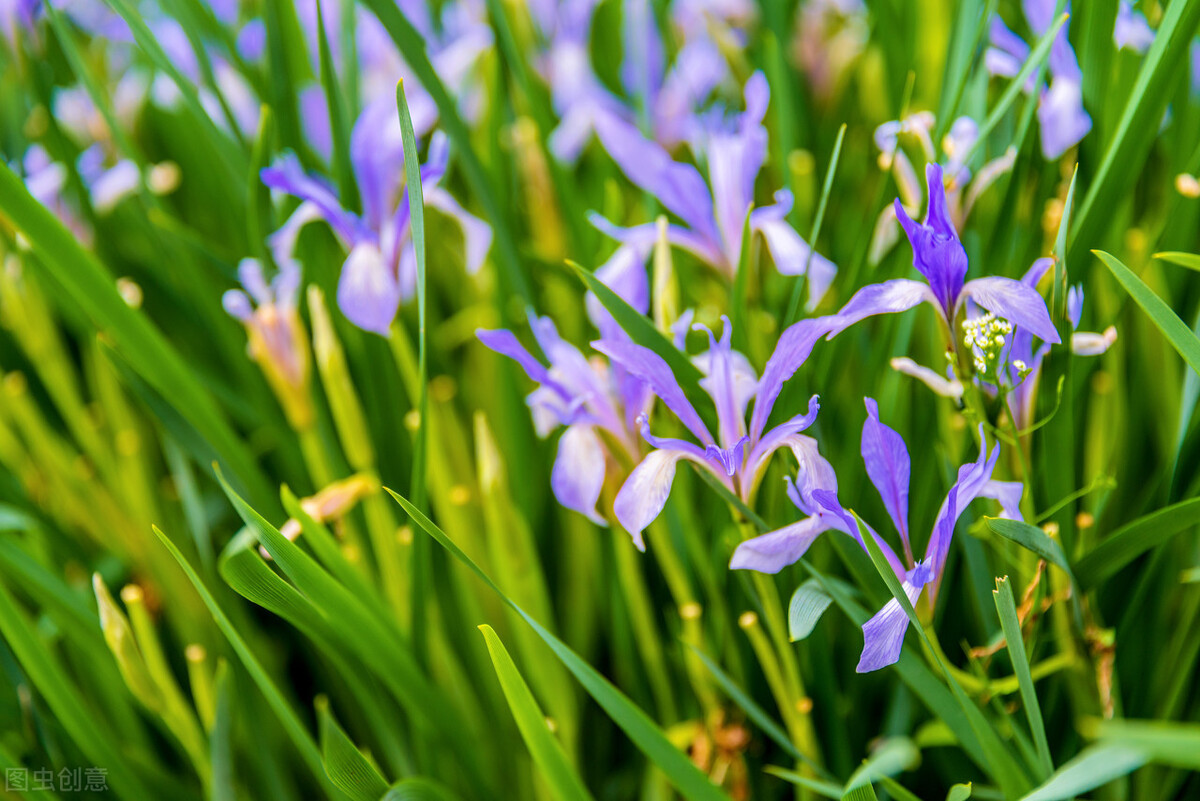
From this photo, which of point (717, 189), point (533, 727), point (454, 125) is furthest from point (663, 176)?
point (533, 727)

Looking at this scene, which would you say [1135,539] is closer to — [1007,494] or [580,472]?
[1007,494]

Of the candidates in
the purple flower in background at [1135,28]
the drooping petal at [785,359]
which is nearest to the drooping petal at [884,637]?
the drooping petal at [785,359]

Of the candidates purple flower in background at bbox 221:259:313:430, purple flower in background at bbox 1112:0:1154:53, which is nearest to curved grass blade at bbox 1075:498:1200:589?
purple flower in background at bbox 1112:0:1154:53

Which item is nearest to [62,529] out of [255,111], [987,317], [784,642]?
A: [255,111]

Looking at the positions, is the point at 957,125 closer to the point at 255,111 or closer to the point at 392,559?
the point at 392,559

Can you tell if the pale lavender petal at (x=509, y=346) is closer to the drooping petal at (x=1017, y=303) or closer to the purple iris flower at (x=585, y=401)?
the purple iris flower at (x=585, y=401)
